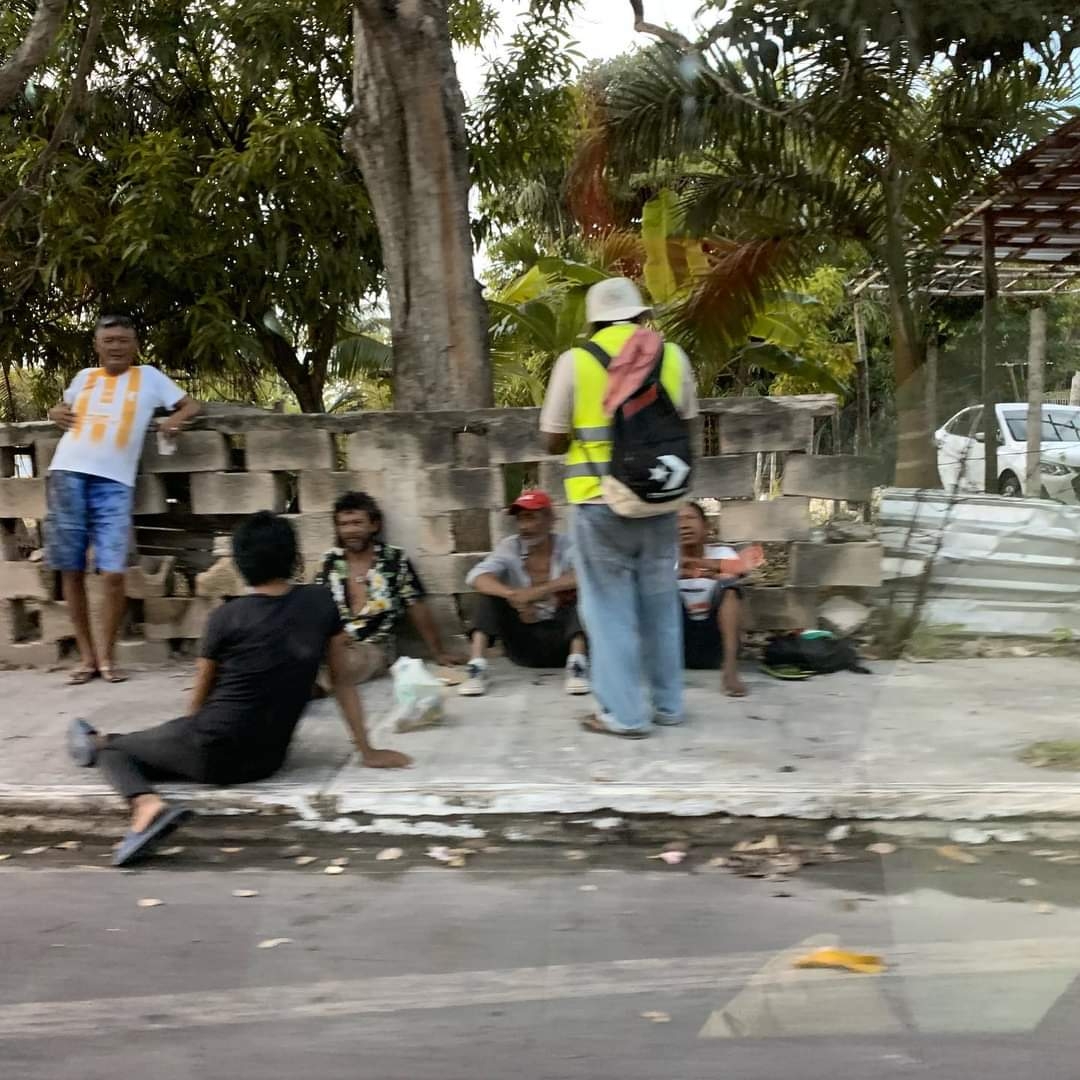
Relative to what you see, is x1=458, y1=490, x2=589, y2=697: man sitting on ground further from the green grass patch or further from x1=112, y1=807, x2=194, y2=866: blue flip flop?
the green grass patch

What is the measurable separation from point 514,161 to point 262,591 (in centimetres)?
728

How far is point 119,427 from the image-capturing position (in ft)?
18.7

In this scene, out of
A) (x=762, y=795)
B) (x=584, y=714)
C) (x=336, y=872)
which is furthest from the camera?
(x=584, y=714)

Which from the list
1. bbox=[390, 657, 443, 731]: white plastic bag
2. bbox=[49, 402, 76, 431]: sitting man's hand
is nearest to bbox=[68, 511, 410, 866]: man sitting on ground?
bbox=[390, 657, 443, 731]: white plastic bag

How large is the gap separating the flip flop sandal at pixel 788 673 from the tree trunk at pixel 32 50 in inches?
187

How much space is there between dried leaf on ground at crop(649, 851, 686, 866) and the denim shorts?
3240 millimetres

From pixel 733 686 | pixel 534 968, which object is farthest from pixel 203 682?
pixel 733 686

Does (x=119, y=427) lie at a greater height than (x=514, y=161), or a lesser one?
lesser

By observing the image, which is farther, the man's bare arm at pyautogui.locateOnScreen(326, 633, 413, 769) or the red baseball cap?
the red baseball cap

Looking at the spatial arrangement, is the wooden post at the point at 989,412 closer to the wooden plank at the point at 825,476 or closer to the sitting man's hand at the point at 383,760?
the wooden plank at the point at 825,476

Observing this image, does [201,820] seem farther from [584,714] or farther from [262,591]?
[584,714]

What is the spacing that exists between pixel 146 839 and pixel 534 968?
1498mm

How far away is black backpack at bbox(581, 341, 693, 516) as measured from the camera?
4.41 m

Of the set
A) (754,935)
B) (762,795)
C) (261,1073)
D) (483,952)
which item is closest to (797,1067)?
(754,935)
